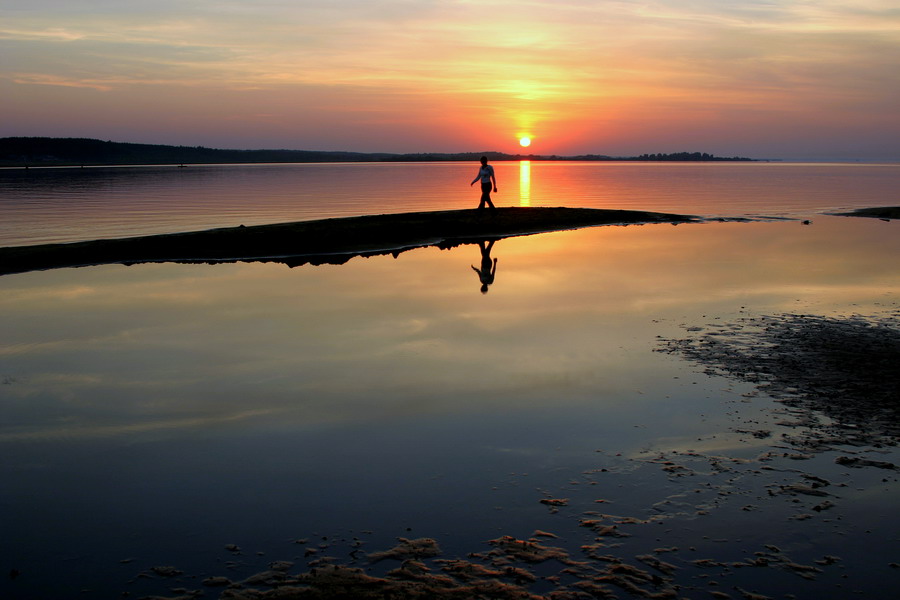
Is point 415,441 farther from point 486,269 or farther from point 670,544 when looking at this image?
point 486,269

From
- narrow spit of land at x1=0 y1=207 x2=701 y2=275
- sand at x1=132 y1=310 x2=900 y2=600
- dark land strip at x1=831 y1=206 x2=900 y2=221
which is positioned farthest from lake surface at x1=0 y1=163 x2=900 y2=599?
dark land strip at x1=831 y1=206 x2=900 y2=221

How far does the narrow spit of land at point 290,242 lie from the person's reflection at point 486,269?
2.51m

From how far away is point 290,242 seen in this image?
2803 centimetres

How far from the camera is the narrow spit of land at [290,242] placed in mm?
25625

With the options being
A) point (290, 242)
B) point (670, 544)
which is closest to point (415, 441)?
point (670, 544)

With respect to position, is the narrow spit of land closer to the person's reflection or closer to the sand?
the person's reflection

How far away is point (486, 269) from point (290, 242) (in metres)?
8.49

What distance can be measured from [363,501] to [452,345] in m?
6.66

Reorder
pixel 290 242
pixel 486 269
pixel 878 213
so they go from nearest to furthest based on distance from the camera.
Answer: pixel 486 269 → pixel 290 242 → pixel 878 213

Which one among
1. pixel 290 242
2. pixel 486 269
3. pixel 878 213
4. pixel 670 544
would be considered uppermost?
pixel 878 213

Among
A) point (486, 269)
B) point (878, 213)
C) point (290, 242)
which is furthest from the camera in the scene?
point (878, 213)

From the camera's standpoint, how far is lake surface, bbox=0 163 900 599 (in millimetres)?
6691

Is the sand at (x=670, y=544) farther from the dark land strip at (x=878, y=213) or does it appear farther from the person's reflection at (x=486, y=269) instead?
the dark land strip at (x=878, y=213)

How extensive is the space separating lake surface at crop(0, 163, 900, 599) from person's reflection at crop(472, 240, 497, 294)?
526mm
